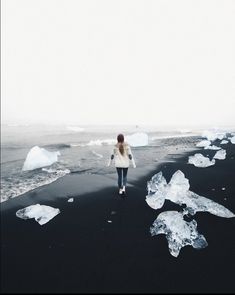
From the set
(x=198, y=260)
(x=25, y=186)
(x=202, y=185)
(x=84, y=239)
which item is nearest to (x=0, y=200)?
(x=25, y=186)

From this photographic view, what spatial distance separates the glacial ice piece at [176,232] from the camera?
15.5ft

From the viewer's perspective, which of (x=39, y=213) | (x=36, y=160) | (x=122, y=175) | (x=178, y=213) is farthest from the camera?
(x=36, y=160)

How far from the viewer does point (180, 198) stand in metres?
6.72

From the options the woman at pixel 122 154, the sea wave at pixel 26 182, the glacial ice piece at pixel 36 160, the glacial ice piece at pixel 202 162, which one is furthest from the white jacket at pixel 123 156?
the glacial ice piece at pixel 36 160

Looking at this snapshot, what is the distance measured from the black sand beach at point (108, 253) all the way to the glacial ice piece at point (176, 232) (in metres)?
0.13

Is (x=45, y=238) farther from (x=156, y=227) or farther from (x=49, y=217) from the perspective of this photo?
(x=156, y=227)

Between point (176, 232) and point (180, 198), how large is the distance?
1843 millimetres

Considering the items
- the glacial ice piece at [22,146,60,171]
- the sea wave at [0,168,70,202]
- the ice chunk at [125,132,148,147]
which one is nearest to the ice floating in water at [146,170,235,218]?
the sea wave at [0,168,70,202]

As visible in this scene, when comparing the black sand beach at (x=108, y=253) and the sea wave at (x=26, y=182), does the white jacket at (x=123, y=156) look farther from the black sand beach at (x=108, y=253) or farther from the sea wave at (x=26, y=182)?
the sea wave at (x=26, y=182)

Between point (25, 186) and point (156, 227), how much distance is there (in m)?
5.87

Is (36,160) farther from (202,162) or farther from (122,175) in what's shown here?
(202,162)

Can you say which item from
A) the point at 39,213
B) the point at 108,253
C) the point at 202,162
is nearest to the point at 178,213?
the point at 108,253

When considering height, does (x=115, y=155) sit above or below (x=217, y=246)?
above

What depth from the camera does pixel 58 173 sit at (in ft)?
36.6
